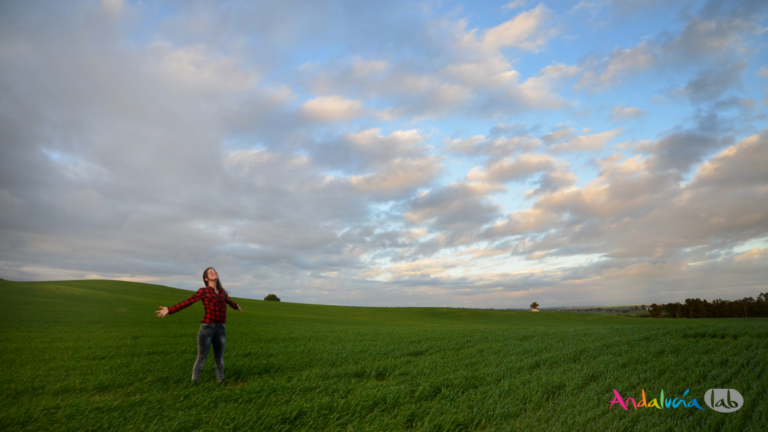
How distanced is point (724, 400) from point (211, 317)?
992 cm

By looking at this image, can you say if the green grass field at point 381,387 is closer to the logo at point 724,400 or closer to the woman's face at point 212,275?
the logo at point 724,400

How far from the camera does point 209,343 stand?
7.88 m

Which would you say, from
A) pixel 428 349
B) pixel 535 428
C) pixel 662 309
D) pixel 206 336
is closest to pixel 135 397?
pixel 206 336

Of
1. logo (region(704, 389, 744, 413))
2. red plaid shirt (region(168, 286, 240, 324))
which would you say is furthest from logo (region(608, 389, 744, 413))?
red plaid shirt (region(168, 286, 240, 324))

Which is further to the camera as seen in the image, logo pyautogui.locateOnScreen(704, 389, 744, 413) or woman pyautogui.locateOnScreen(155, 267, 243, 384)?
woman pyautogui.locateOnScreen(155, 267, 243, 384)

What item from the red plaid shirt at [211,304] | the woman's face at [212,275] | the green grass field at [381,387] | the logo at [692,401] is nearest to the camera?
the green grass field at [381,387]

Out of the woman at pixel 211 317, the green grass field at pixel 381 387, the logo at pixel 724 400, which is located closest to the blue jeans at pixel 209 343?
the woman at pixel 211 317

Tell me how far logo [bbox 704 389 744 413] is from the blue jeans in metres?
9.30

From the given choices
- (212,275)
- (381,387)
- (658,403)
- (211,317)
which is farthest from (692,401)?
(212,275)

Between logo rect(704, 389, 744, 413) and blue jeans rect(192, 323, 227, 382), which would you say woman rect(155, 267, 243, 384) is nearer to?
blue jeans rect(192, 323, 227, 382)

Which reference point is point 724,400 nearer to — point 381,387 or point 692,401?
point 692,401

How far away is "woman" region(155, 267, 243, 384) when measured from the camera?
7719 millimetres

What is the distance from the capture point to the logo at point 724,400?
19.2 ft

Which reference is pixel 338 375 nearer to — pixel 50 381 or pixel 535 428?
pixel 535 428
